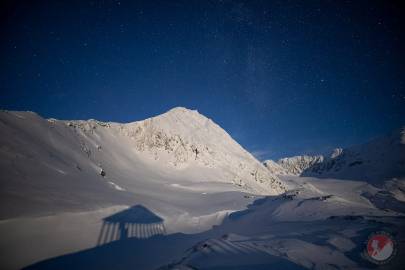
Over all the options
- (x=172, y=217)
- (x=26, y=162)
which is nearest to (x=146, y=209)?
(x=172, y=217)

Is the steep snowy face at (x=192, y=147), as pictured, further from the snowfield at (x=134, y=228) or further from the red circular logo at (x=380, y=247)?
the red circular logo at (x=380, y=247)

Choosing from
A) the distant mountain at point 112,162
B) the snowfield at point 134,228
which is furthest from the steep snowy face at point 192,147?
the snowfield at point 134,228

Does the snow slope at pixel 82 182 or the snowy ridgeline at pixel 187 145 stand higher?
the snowy ridgeline at pixel 187 145

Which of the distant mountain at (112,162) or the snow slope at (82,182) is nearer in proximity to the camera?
the snow slope at (82,182)

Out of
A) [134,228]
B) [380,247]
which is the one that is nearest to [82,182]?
[134,228]

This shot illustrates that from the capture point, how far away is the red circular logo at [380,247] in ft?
26.8

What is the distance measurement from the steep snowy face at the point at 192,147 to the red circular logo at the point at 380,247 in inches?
2485

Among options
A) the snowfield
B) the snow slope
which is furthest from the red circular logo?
the snow slope

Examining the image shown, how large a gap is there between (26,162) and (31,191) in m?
7.50

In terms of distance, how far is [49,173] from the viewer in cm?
2270

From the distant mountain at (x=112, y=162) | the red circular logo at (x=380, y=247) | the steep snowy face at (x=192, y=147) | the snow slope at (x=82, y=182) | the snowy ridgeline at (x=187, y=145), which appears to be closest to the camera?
the red circular logo at (x=380, y=247)

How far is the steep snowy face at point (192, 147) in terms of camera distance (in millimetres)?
75106

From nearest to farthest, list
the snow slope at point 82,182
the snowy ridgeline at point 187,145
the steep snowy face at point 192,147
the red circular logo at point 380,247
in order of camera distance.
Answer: the red circular logo at point 380,247 < the snow slope at point 82,182 < the snowy ridgeline at point 187,145 < the steep snowy face at point 192,147

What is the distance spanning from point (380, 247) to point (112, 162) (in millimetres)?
49048
